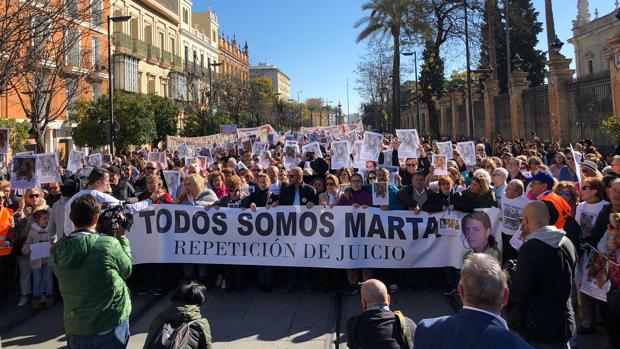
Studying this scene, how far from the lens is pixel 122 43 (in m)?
42.5

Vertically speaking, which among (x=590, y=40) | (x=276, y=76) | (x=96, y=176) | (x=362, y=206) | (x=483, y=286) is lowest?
(x=483, y=286)

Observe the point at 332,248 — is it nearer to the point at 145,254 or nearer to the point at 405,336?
the point at 145,254

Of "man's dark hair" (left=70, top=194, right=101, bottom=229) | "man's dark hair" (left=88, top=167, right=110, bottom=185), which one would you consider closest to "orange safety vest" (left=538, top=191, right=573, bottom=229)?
"man's dark hair" (left=70, top=194, right=101, bottom=229)

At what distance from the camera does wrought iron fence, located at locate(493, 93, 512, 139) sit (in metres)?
28.4

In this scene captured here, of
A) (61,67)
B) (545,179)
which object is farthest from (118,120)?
(545,179)

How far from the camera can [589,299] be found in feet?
18.8

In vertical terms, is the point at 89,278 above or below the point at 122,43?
below

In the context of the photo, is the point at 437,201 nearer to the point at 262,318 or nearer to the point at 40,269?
the point at 262,318

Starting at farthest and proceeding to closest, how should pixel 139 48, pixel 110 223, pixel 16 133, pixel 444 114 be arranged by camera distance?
pixel 139 48 < pixel 444 114 < pixel 16 133 < pixel 110 223

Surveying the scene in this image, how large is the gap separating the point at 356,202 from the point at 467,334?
5229 mm

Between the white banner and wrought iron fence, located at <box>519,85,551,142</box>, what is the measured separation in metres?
18.1

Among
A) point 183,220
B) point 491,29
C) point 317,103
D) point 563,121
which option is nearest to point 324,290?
point 183,220

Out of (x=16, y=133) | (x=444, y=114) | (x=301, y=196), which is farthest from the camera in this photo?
(x=444, y=114)

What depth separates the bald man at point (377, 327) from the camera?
347cm
